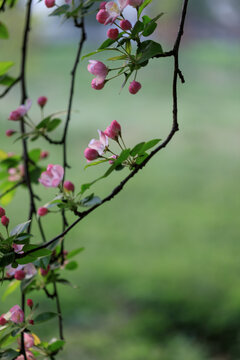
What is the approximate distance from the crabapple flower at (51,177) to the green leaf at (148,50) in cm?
16

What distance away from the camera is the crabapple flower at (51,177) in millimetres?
664

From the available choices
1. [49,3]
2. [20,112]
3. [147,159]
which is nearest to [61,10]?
[49,3]

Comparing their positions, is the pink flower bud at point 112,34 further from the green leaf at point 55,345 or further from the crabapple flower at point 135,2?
the green leaf at point 55,345

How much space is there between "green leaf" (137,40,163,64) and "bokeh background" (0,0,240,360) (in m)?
0.04

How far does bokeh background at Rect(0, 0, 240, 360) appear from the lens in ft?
8.39

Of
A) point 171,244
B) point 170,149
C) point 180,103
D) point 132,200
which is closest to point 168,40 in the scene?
point 180,103

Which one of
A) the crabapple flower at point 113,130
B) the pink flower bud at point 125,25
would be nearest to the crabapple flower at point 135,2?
the pink flower bud at point 125,25

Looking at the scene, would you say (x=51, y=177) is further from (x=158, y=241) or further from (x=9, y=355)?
(x=158, y=241)

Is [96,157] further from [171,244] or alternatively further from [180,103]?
[180,103]

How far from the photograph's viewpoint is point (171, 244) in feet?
11.7

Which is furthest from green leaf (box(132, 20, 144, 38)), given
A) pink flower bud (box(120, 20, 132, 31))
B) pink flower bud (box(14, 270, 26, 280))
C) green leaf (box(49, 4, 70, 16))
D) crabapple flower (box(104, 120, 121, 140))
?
pink flower bud (box(14, 270, 26, 280))

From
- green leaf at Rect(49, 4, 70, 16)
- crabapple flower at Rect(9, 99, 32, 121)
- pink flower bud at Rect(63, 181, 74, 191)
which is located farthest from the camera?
crabapple flower at Rect(9, 99, 32, 121)

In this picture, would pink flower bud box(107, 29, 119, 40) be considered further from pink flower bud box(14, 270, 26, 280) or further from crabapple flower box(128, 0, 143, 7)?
pink flower bud box(14, 270, 26, 280)

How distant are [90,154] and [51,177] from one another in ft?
0.18
